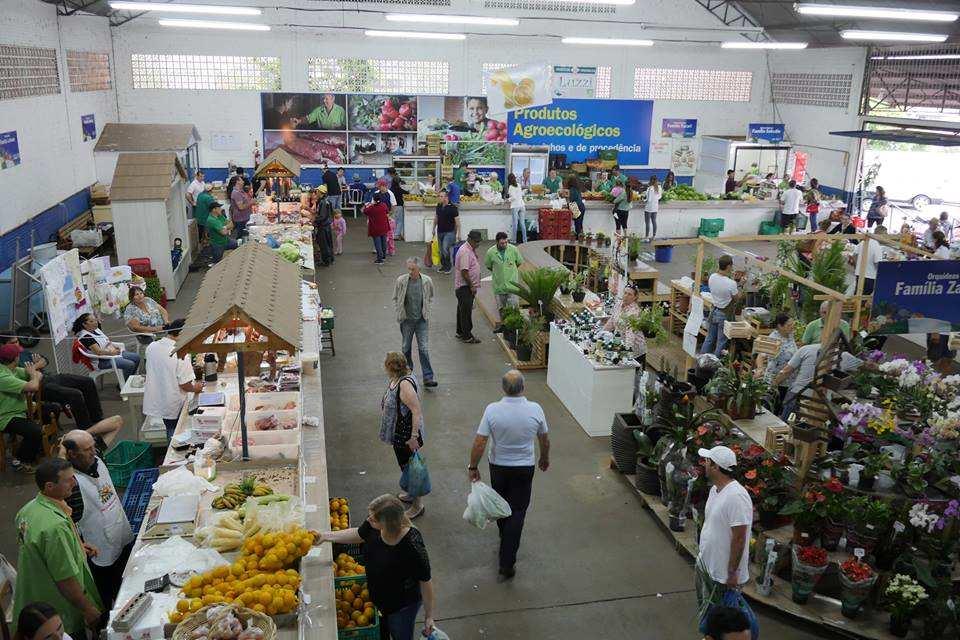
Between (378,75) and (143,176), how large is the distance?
408 inches

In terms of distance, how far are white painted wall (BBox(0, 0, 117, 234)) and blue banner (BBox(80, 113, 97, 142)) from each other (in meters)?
0.14

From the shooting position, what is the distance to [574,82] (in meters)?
23.1

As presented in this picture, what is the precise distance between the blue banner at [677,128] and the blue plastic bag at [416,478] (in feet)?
65.3

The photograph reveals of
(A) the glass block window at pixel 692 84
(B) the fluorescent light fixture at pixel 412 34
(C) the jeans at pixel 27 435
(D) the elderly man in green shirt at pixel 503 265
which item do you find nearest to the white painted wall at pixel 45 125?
(C) the jeans at pixel 27 435

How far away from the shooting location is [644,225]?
19156mm

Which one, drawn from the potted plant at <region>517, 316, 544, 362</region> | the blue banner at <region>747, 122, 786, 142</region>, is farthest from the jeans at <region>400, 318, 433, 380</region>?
the blue banner at <region>747, 122, 786, 142</region>

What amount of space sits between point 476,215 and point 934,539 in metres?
13.3

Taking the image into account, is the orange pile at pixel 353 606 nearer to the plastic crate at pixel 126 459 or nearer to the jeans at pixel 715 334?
the plastic crate at pixel 126 459

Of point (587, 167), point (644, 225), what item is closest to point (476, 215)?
point (644, 225)

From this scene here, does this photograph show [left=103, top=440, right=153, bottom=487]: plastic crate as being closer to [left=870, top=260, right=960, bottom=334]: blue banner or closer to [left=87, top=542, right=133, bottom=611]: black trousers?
[left=87, top=542, right=133, bottom=611]: black trousers

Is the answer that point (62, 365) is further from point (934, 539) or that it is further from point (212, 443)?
point (934, 539)

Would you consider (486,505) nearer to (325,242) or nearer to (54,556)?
(54,556)

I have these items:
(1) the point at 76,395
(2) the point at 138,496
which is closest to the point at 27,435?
(1) the point at 76,395

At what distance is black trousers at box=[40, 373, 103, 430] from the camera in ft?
26.2
